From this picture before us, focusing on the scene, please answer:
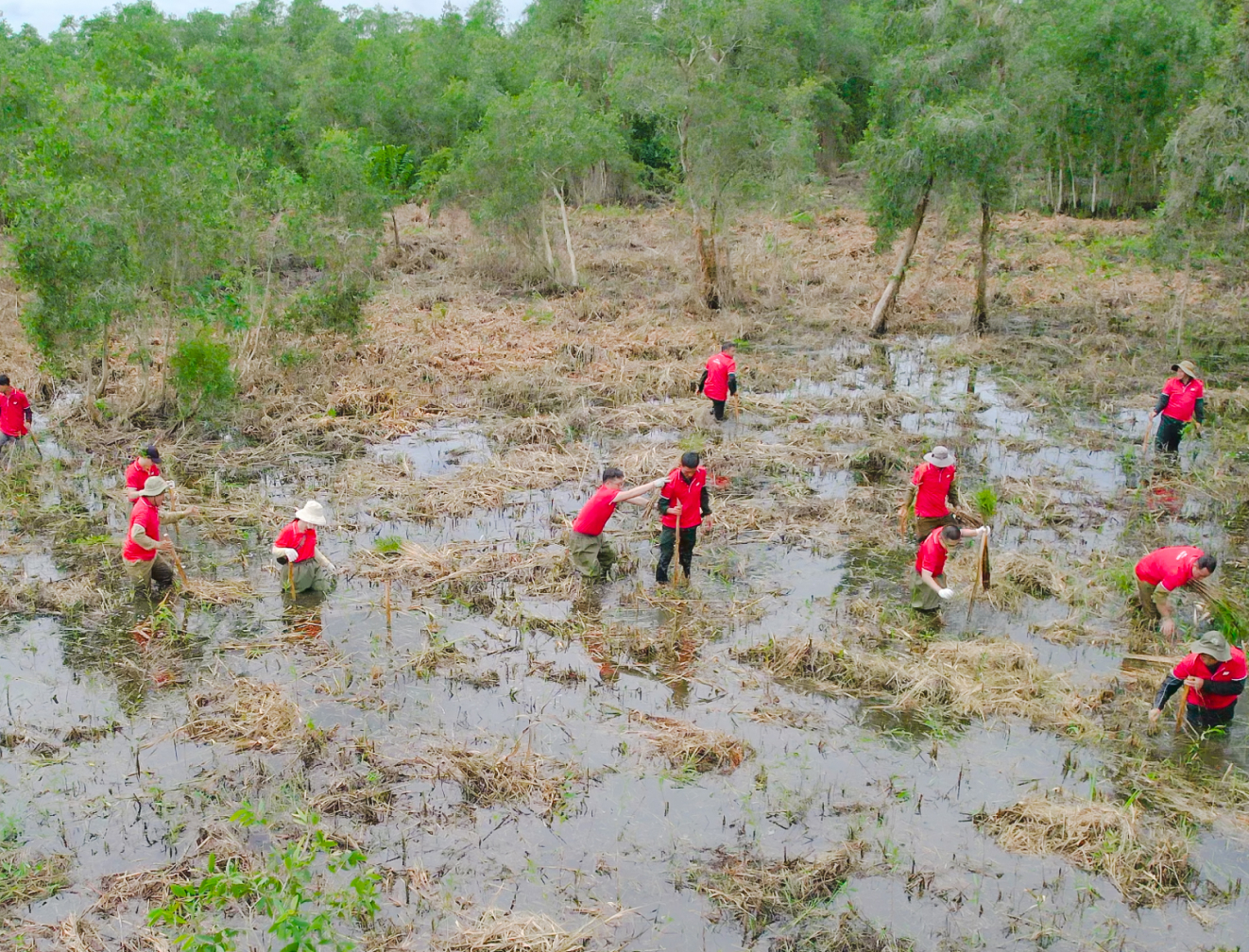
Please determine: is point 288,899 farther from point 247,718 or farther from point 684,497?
point 684,497

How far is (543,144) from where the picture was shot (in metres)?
24.2

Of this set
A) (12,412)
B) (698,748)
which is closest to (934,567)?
(698,748)

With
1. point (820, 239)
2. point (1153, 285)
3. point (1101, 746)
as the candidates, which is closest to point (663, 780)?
point (1101, 746)

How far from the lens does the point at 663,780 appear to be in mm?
7863

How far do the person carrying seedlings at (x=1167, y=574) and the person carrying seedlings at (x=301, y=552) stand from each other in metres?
7.63

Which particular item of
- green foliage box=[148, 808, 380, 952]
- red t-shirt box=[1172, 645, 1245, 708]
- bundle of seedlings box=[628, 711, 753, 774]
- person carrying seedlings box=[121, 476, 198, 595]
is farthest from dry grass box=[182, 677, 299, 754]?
red t-shirt box=[1172, 645, 1245, 708]

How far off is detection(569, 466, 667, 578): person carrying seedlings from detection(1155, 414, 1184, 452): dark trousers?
26.1 ft

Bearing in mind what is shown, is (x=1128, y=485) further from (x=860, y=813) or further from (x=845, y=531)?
(x=860, y=813)

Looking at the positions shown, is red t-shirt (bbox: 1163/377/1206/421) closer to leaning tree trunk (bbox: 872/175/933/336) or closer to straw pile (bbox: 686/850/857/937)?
leaning tree trunk (bbox: 872/175/933/336)

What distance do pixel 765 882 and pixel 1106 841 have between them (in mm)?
2256

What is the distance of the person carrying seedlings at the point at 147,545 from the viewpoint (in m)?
10.4

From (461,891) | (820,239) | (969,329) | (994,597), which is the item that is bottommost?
(461,891)

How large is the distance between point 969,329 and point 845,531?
11527 millimetres

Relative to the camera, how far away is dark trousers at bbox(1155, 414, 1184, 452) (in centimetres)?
1462
